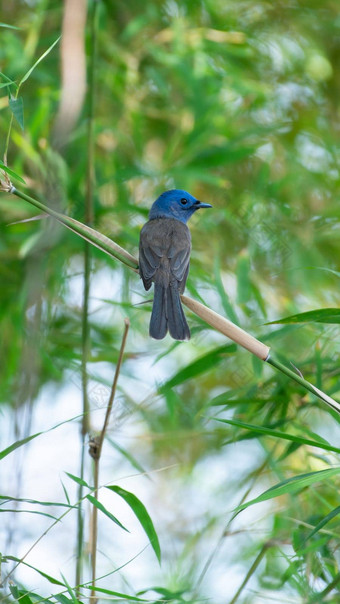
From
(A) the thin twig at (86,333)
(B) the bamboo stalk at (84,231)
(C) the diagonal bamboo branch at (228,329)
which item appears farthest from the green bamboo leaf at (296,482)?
(B) the bamboo stalk at (84,231)

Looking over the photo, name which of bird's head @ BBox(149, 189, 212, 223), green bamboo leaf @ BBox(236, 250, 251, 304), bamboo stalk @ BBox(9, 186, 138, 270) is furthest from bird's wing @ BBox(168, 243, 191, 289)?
bamboo stalk @ BBox(9, 186, 138, 270)

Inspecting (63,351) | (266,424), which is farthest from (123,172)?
(266,424)

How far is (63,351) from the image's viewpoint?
3279 mm

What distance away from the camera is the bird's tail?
245cm

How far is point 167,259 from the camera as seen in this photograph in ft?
9.21

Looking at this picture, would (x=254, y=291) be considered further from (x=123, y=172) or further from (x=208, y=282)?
(x=123, y=172)

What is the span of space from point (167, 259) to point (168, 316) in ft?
1.22

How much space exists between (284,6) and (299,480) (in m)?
3.50

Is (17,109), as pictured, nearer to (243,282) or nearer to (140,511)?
(140,511)

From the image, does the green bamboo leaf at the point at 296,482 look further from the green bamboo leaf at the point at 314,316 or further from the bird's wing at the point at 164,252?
the bird's wing at the point at 164,252

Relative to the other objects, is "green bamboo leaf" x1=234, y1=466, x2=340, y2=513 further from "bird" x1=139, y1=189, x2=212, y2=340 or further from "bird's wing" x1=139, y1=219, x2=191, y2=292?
"bird's wing" x1=139, y1=219, x2=191, y2=292

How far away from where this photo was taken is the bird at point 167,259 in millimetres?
2477

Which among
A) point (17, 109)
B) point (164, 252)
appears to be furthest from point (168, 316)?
point (17, 109)

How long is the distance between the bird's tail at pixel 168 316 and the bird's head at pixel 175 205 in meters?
0.80
